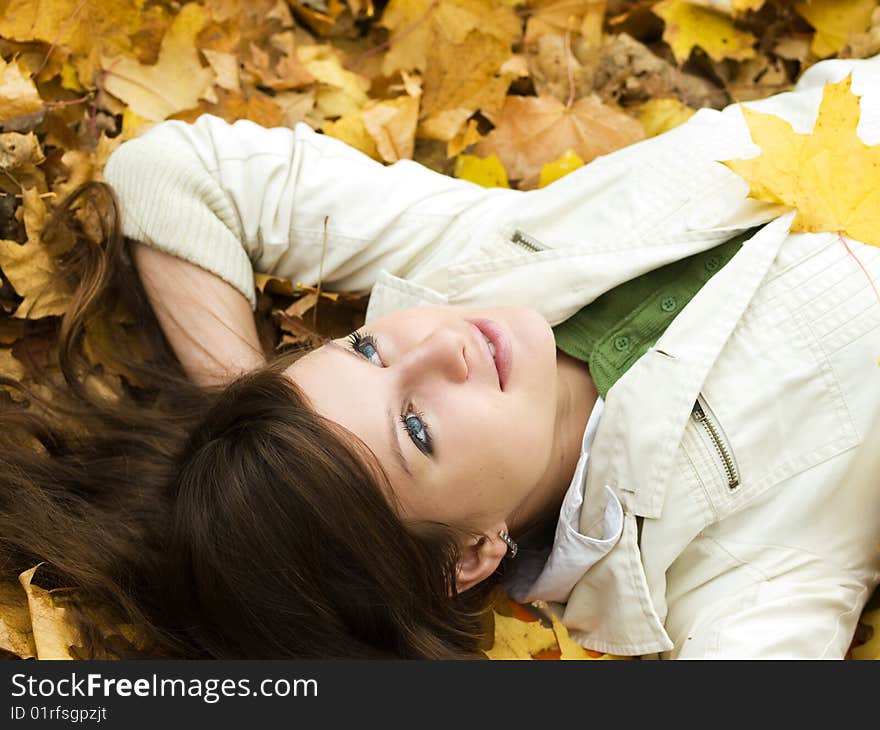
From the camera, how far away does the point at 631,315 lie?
192cm

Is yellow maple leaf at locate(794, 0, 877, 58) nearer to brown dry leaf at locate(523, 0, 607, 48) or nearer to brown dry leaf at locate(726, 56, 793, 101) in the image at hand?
brown dry leaf at locate(726, 56, 793, 101)

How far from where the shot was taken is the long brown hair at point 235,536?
1.57 m

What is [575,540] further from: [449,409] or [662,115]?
[662,115]

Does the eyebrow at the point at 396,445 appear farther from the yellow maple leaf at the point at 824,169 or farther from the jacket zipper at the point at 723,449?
the yellow maple leaf at the point at 824,169

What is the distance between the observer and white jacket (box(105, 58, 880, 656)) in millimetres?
1761

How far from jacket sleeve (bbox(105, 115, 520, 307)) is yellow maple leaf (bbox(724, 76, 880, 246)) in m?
0.56

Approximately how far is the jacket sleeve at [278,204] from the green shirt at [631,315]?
32 centimetres

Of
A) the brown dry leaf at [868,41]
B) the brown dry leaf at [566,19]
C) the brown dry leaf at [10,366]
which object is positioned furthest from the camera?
the brown dry leaf at [566,19]

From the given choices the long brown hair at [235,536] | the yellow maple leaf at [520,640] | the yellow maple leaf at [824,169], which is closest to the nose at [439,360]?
the long brown hair at [235,536]

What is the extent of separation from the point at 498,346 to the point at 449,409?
162mm

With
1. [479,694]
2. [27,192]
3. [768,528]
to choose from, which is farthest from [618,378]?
[27,192]

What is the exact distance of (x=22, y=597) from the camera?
1.73 m

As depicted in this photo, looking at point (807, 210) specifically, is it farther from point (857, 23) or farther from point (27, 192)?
point (27, 192)

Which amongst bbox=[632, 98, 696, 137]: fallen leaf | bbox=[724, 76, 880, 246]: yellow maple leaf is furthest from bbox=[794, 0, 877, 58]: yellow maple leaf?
bbox=[724, 76, 880, 246]: yellow maple leaf
